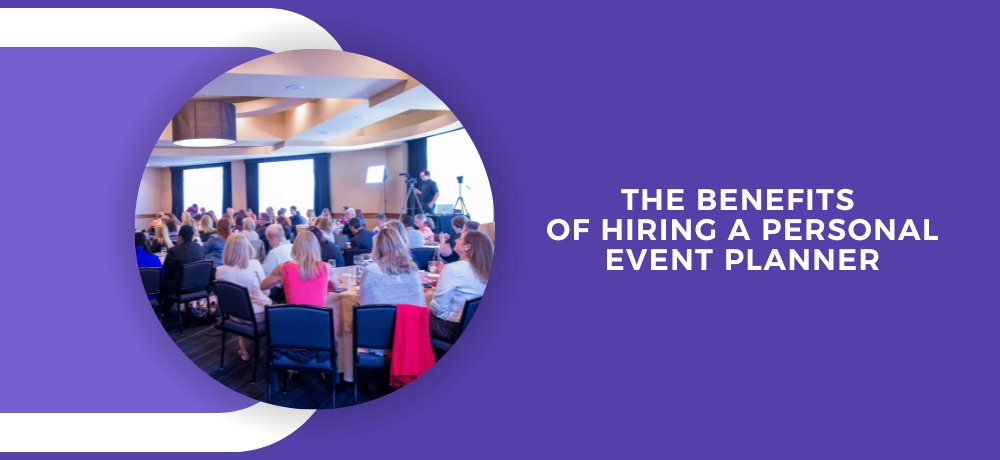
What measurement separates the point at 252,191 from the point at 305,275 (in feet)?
5.13

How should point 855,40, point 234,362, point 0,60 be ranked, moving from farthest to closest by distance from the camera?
1. point 234,362
2. point 855,40
3. point 0,60

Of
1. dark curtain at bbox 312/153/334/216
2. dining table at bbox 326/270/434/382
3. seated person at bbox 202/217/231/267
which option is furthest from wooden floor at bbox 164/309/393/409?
dark curtain at bbox 312/153/334/216

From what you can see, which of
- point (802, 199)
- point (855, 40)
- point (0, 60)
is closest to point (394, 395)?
point (802, 199)

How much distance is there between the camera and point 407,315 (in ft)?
8.84

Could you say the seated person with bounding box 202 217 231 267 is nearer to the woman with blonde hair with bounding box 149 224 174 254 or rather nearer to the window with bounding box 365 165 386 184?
the woman with blonde hair with bounding box 149 224 174 254

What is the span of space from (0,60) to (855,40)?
3010mm

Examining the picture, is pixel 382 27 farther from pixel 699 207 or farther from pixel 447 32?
pixel 699 207

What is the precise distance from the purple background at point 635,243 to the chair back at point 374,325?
3.35 feet

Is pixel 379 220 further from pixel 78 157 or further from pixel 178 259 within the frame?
pixel 78 157

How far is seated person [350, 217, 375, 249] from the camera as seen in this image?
16.7ft

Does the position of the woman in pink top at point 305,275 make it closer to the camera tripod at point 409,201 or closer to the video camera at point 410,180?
the camera tripod at point 409,201

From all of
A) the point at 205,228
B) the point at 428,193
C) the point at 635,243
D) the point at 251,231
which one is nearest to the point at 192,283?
the point at 205,228

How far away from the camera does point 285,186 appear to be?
16.7 ft

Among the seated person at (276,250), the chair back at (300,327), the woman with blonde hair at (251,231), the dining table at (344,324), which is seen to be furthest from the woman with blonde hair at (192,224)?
the chair back at (300,327)
